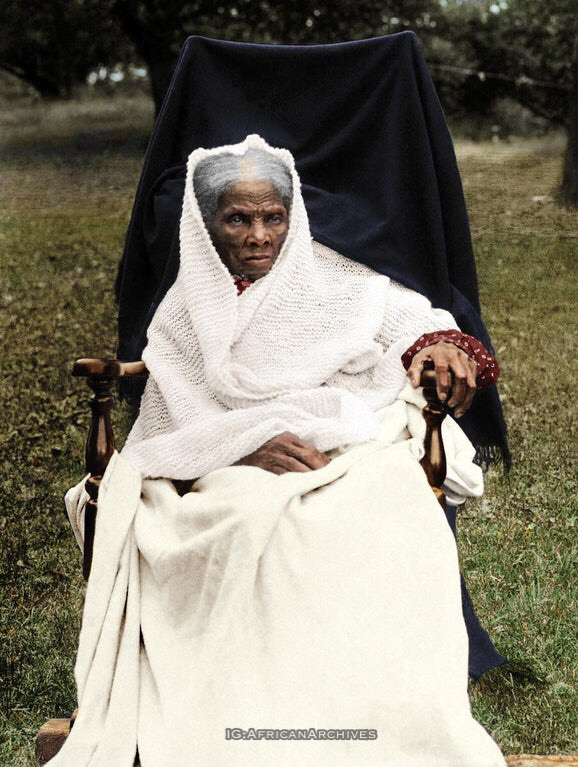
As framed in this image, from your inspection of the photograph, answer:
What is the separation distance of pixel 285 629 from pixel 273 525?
226 mm

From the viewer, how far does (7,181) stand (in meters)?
7.27

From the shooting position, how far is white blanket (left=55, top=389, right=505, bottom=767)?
213cm

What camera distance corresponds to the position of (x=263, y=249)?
9.11 ft

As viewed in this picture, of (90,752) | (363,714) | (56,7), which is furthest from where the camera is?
(56,7)

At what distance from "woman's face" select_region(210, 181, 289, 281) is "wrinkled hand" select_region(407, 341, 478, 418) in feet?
1.69

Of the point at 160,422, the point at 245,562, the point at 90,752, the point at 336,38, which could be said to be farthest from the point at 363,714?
the point at 336,38

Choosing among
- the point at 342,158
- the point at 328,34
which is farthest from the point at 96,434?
the point at 328,34

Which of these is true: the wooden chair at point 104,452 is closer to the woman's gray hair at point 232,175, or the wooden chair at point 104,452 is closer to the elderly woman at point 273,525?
the elderly woman at point 273,525

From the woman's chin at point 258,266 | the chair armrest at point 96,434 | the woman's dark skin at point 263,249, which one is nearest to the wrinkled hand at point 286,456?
the woman's dark skin at point 263,249

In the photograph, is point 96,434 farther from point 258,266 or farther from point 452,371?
point 452,371

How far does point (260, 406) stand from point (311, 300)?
380 millimetres

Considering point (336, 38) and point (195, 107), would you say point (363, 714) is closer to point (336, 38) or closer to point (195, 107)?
point (195, 107)

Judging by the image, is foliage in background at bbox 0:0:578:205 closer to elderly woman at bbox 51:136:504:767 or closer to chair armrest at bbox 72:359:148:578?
elderly woman at bbox 51:136:504:767

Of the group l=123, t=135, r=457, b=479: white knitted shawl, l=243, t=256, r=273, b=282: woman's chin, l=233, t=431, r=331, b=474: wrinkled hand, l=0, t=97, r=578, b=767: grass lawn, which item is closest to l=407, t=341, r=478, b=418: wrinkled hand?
l=123, t=135, r=457, b=479: white knitted shawl
